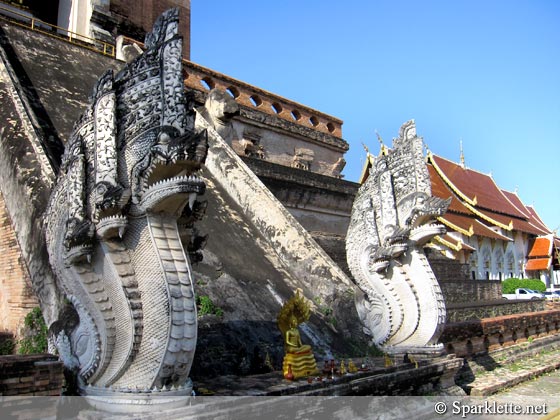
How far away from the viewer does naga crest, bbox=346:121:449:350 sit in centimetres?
Answer: 677

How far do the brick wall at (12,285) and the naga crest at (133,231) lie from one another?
48.9 inches

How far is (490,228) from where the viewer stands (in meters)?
28.5

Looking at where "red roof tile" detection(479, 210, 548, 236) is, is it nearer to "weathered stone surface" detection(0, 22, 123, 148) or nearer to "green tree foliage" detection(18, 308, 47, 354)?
"weathered stone surface" detection(0, 22, 123, 148)

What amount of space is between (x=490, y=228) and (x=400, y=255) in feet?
76.7

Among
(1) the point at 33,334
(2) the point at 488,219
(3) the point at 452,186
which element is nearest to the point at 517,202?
(2) the point at 488,219

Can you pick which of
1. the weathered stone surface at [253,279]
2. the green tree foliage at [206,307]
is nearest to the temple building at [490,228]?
the weathered stone surface at [253,279]

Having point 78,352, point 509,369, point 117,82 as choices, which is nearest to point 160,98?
point 117,82

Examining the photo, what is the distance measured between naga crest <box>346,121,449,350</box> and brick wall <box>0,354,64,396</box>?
168 inches

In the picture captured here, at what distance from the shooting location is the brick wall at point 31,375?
3.52 meters

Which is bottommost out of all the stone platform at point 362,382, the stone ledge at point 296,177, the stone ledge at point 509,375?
the stone ledge at point 509,375

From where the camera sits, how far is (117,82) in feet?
13.8

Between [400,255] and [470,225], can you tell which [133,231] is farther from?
[470,225]

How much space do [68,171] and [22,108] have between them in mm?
3224

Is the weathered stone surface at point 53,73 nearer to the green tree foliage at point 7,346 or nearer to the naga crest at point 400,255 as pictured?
the green tree foliage at point 7,346
